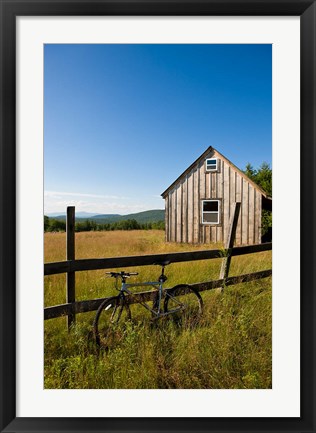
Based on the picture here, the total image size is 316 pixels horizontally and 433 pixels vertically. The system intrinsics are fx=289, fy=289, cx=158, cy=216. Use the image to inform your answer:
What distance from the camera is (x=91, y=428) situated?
5.15ft

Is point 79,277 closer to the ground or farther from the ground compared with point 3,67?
closer to the ground

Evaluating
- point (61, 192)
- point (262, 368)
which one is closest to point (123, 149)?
point (61, 192)

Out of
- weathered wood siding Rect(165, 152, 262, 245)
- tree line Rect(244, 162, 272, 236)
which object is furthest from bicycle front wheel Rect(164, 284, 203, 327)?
tree line Rect(244, 162, 272, 236)

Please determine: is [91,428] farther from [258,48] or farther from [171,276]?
[258,48]

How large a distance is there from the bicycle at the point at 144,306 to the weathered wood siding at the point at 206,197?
2211 mm

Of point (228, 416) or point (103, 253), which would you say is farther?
point (103, 253)

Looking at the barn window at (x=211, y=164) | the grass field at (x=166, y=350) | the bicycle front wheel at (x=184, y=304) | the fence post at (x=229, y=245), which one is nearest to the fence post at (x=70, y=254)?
the grass field at (x=166, y=350)

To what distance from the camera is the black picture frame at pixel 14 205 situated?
5.14ft

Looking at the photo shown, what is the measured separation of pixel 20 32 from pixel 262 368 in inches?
101

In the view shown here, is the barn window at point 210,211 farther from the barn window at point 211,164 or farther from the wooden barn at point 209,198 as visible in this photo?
the barn window at point 211,164

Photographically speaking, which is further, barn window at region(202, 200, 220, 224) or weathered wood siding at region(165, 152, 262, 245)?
barn window at region(202, 200, 220, 224)

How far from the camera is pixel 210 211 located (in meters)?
5.43

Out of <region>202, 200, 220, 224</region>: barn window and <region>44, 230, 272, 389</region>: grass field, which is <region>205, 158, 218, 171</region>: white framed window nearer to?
<region>202, 200, 220, 224</region>: barn window

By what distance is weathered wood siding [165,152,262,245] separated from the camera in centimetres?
512
